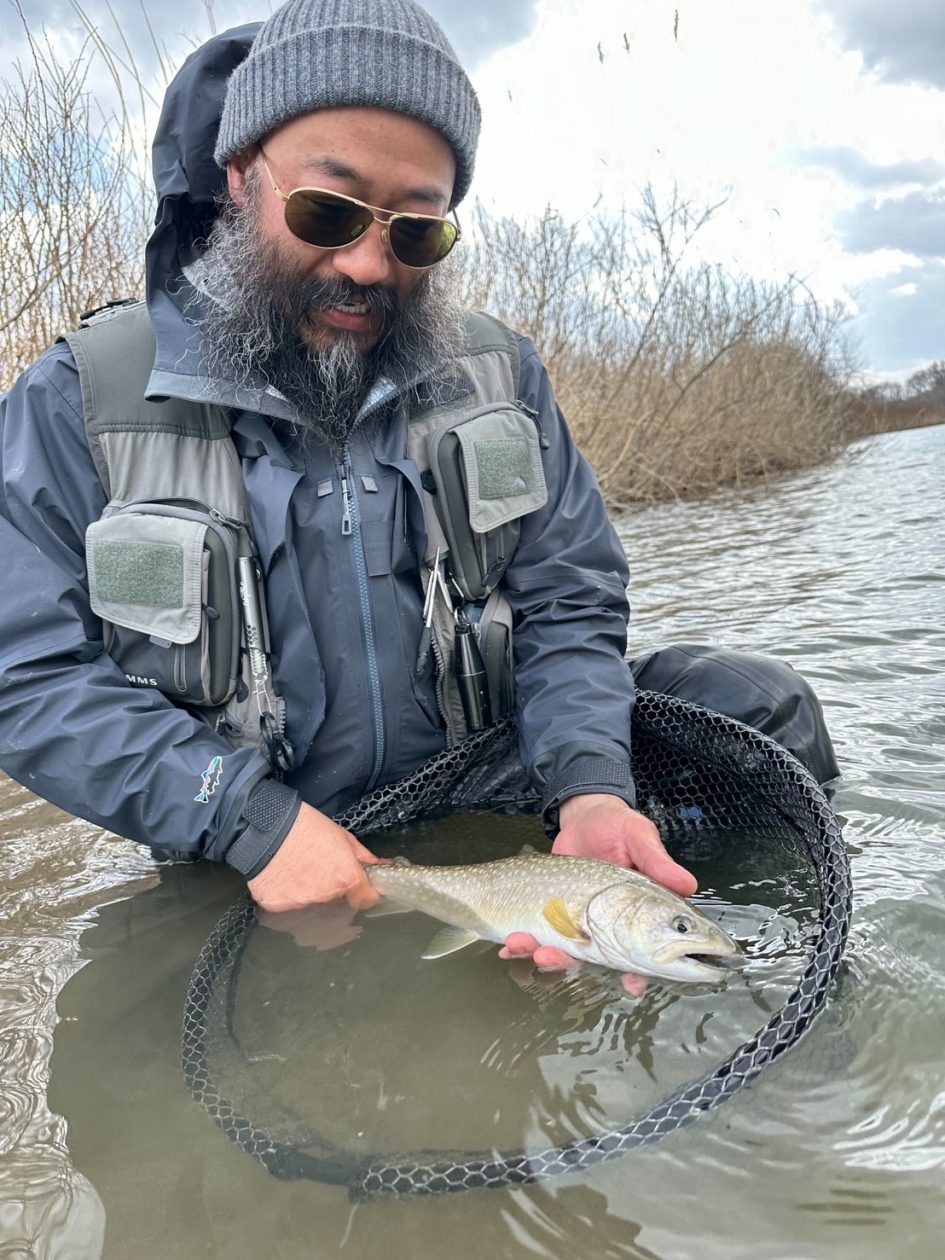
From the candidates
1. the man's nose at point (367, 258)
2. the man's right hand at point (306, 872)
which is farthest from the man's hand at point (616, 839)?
the man's nose at point (367, 258)

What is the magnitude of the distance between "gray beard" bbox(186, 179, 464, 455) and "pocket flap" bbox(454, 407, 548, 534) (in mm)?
250

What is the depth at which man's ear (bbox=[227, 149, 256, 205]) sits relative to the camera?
2.94 metres

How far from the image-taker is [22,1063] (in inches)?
90.7

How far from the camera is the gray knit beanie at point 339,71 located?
2707mm

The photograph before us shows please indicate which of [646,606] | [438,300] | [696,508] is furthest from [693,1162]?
[696,508]

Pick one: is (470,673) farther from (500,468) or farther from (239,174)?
(239,174)

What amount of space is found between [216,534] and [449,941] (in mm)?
Result: 1262

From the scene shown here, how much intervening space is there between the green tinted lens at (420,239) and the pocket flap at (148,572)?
3.21 feet

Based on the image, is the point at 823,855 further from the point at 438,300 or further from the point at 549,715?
the point at 438,300

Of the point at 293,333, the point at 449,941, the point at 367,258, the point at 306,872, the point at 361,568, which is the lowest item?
the point at 449,941

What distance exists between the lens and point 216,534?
2.75 metres

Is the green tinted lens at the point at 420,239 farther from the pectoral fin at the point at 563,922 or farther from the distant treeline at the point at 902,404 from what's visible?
the distant treeline at the point at 902,404

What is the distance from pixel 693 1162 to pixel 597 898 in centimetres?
62

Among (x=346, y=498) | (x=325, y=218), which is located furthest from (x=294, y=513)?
(x=325, y=218)
